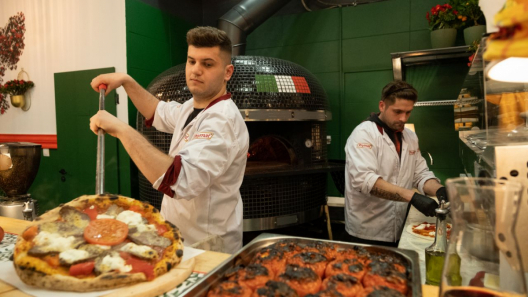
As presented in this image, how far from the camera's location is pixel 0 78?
560 cm

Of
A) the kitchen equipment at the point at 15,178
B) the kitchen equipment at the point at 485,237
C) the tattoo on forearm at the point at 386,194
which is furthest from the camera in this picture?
the kitchen equipment at the point at 15,178

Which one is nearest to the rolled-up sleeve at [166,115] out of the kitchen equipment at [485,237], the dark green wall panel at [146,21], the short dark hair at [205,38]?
the short dark hair at [205,38]

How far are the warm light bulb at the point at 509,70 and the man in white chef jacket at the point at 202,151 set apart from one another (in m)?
1.03

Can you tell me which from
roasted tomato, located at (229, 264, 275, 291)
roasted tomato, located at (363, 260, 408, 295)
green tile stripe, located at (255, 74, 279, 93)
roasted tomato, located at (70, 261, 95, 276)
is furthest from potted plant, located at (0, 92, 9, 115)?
roasted tomato, located at (363, 260, 408, 295)

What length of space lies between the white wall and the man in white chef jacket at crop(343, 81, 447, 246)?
2781mm

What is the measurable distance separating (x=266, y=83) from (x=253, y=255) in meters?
2.29

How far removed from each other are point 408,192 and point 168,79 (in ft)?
7.41

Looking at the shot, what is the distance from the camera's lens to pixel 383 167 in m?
2.80

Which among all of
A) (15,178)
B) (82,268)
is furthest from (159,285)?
(15,178)

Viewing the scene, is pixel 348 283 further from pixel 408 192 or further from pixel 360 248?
pixel 408 192

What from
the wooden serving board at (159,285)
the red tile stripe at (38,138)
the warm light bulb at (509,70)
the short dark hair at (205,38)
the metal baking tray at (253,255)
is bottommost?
the wooden serving board at (159,285)

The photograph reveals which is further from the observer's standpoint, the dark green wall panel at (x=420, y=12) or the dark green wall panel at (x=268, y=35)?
the dark green wall panel at (x=268, y=35)

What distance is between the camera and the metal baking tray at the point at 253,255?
85 cm

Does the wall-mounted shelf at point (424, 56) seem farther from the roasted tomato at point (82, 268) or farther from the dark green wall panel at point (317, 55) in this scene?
the roasted tomato at point (82, 268)
